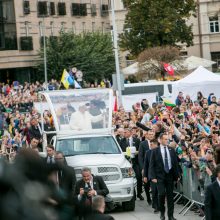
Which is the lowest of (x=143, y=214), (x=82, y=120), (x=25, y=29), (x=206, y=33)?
(x=143, y=214)

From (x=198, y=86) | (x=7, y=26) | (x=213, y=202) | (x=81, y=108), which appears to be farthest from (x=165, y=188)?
(x=7, y=26)

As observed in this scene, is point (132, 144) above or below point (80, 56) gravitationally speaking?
below

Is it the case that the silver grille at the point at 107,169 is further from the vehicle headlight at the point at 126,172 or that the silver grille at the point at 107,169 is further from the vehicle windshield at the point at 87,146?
the vehicle windshield at the point at 87,146

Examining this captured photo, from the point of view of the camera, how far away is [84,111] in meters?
19.4

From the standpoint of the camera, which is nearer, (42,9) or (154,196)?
(154,196)

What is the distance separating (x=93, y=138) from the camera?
1777 centimetres

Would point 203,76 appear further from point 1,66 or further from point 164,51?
point 1,66

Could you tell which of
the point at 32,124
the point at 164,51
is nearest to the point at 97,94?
the point at 32,124

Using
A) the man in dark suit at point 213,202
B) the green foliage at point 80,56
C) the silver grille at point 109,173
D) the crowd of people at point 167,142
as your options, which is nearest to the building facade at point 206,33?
the green foliage at point 80,56

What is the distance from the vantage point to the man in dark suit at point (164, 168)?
48.2 ft

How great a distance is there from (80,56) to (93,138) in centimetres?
5053

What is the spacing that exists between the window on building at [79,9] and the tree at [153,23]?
12.2 m

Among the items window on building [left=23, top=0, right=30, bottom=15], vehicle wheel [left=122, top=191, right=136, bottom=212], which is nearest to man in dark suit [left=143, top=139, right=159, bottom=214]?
vehicle wheel [left=122, top=191, right=136, bottom=212]

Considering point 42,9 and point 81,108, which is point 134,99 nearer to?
point 81,108
